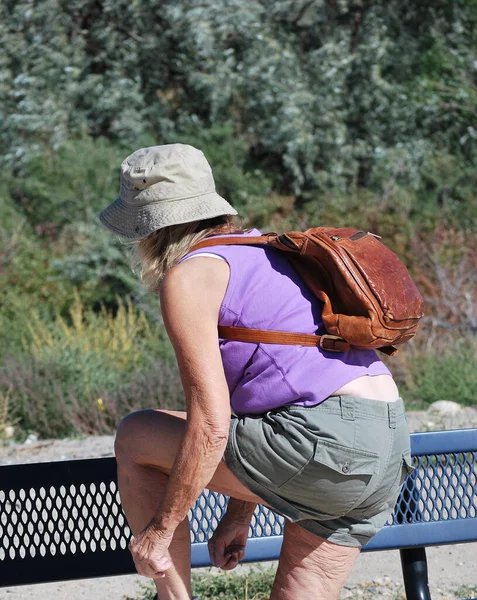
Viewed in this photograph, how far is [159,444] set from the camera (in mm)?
2176

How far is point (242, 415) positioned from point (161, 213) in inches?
20.4

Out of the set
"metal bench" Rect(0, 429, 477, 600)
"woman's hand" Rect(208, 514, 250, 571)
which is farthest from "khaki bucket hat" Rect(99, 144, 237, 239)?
"woman's hand" Rect(208, 514, 250, 571)

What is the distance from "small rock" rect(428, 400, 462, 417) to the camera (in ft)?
18.7

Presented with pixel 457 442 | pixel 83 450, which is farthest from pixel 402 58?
pixel 457 442

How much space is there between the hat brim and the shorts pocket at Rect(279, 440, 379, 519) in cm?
61

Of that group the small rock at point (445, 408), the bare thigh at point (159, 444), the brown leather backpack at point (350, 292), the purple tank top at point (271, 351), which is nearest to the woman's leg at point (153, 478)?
the bare thigh at point (159, 444)

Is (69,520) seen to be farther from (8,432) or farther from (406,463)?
(8,432)

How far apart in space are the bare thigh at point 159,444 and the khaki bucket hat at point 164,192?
453mm

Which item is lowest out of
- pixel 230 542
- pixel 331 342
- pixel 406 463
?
pixel 230 542

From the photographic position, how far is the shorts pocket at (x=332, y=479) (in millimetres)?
2061

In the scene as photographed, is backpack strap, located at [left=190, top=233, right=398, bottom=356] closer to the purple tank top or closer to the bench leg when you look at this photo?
the purple tank top

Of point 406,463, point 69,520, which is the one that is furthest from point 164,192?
point 69,520

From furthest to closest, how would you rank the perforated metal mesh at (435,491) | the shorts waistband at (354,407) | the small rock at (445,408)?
the small rock at (445,408)
the perforated metal mesh at (435,491)
the shorts waistband at (354,407)

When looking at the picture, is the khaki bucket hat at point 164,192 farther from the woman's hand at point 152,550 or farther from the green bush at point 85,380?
the green bush at point 85,380
